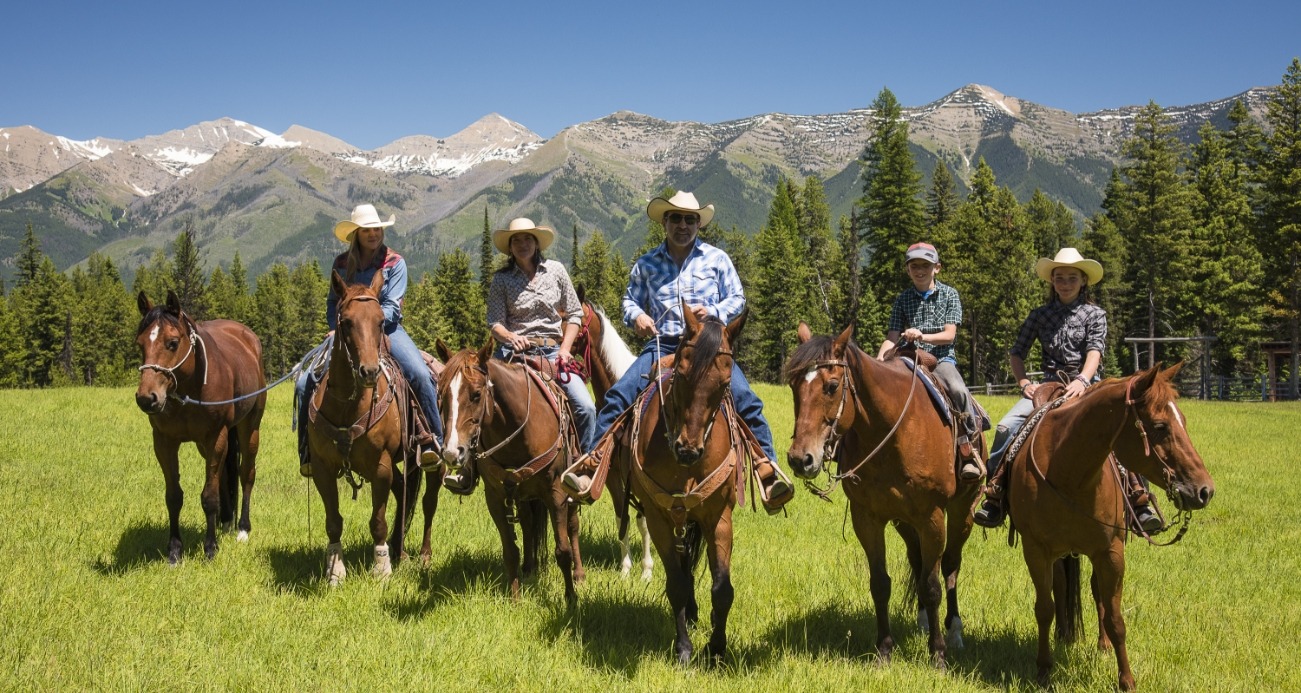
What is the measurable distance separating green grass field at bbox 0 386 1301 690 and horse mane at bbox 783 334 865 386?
222 centimetres

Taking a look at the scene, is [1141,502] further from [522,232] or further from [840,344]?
[522,232]

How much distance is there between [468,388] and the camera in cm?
693

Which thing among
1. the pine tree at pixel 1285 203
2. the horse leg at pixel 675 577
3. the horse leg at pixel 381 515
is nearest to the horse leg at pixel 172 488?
the horse leg at pixel 381 515

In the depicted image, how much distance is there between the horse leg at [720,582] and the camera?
598 centimetres

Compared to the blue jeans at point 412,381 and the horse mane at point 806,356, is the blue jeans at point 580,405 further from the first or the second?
the horse mane at point 806,356

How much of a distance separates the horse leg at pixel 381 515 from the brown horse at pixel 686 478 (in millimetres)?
3130

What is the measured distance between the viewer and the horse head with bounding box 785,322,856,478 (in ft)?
17.9

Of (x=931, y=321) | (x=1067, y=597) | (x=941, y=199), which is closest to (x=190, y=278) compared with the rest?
(x=941, y=199)

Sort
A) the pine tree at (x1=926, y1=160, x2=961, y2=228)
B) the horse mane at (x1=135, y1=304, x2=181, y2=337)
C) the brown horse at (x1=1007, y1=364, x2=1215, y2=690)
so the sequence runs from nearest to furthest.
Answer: the brown horse at (x1=1007, y1=364, x2=1215, y2=690), the horse mane at (x1=135, y1=304, x2=181, y2=337), the pine tree at (x1=926, y1=160, x2=961, y2=228)

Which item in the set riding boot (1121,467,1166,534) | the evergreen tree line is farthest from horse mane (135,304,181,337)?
the evergreen tree line

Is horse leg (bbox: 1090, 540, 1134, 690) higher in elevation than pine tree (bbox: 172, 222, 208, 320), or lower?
lower

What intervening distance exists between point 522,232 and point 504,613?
→ 4117 mm

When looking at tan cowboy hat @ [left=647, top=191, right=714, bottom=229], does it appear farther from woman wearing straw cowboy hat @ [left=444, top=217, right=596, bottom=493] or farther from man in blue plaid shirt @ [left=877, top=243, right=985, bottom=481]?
man in blue plaid shirt @ [left=877, top=243, right=985, bottom=481]

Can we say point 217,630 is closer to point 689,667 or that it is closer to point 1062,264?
point 689,667
